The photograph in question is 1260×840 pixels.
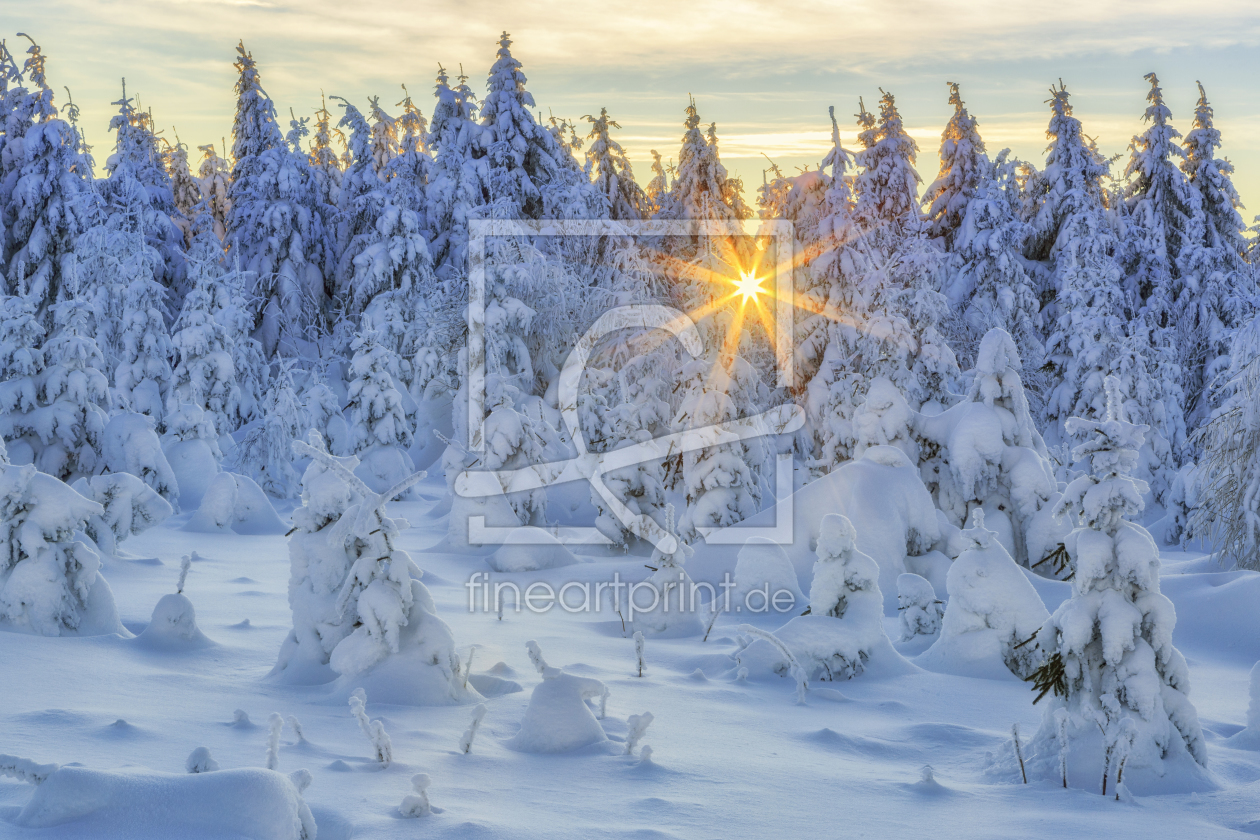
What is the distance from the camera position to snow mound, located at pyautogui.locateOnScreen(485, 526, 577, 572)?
17.5 meters

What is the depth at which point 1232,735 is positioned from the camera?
9328 mm

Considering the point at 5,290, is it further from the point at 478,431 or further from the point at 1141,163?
the point at 1141,163

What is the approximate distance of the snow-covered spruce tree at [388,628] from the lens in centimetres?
883

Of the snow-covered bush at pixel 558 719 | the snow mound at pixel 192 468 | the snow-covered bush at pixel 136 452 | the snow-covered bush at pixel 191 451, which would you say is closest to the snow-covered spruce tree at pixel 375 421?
the snow-covered bush at pixel 191 451

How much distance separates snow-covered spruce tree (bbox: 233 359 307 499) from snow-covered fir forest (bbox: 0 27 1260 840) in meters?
0.13

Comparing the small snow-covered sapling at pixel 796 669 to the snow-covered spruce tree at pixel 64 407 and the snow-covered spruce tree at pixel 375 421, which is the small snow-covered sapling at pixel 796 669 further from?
the snow-covered spruce tree at pixel 375 421

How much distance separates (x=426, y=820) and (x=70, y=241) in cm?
3468

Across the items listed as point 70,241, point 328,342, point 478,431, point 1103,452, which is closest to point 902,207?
point 478,431

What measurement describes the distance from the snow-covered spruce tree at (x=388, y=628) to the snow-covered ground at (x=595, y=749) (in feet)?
0.87

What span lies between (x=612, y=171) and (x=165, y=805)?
36.1 metres

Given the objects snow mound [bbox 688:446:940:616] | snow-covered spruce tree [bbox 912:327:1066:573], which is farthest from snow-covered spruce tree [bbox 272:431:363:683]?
snow-covered spruce tree [bbox 912:327:1066:573]

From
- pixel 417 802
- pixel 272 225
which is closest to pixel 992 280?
pixel 272 225

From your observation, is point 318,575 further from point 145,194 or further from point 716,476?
point 145,194

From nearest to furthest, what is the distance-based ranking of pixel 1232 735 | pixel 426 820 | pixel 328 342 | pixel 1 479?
1. pixel 426 820
2. pixel 1232 735
3. pixel 1 479
4. pixel 328 342
